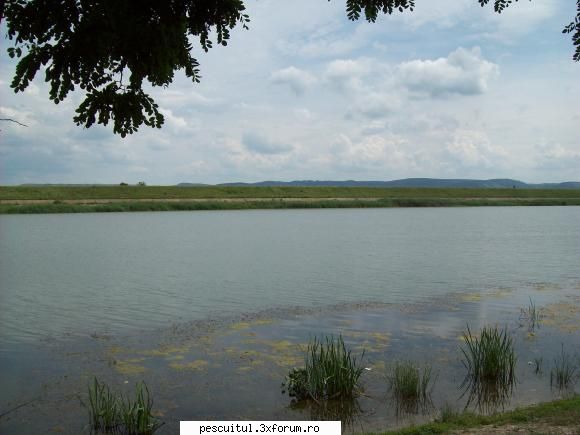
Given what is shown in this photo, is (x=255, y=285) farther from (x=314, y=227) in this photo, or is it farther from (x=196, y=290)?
(x=314, y=227)

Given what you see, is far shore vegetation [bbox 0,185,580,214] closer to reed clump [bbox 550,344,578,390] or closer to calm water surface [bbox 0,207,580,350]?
calm water surface [bbox 0,207,580,350]

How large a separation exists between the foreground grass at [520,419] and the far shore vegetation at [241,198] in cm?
6812

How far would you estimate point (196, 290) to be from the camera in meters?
19.8

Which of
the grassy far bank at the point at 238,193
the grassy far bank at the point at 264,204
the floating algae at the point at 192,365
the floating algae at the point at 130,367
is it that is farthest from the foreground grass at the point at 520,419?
the grassy far bank at the point at 238,193

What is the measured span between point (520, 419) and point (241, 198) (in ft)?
273

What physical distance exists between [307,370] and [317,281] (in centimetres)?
1216

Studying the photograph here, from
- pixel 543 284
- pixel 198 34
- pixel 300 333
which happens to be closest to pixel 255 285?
pixel 300 333

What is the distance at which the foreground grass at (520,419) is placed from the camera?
725cm

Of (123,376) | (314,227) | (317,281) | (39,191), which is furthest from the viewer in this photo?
(39,191)

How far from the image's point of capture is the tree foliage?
16.3 ft

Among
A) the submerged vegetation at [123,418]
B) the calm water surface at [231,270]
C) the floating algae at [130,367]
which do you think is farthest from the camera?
the calm water surface at [231,270]

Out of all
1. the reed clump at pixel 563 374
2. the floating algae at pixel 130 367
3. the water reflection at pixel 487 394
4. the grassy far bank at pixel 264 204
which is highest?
the grassy far bank at pixel 264 204

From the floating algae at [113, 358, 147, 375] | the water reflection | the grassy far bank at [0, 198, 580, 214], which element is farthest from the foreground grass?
the grassy far bank at [0, 198, 580, 214]

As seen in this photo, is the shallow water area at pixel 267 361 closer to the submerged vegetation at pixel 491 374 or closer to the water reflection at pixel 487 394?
the water reflection at pixel 487 394
